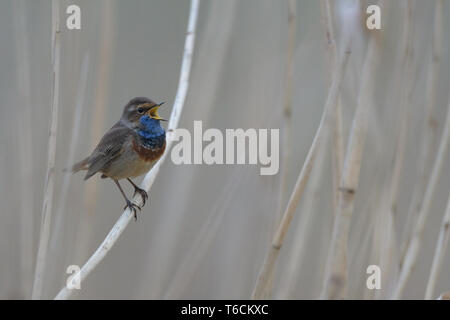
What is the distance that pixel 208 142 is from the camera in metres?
2.99

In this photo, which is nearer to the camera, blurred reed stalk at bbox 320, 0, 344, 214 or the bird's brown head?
blurred reed stalk at bbox 320, 0, 344, 214

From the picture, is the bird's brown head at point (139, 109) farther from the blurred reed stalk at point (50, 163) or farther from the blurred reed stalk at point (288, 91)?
the blurred reed stalk at point (50, 163)

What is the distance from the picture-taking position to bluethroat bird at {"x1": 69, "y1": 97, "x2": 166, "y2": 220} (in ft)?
9.66

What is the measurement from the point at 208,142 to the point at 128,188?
0.98 m

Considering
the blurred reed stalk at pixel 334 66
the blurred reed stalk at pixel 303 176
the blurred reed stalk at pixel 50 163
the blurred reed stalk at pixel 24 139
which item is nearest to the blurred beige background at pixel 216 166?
the blurred reed stalk at pixel 24 139

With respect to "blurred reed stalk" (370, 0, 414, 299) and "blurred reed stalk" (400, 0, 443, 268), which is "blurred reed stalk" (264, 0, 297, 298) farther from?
"blurred reed stalk" (400, 0, 443, 268)

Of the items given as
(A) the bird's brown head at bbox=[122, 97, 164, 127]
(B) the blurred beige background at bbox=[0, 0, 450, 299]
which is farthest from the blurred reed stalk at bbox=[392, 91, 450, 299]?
(A) the bird's brown head at bbox=[122, 97, 164, 127]

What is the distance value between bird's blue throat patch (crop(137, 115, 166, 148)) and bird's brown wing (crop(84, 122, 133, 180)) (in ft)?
0.24

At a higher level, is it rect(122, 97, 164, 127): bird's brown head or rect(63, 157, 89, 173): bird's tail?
rect(122, 97, 164, 127): bird's brown head
